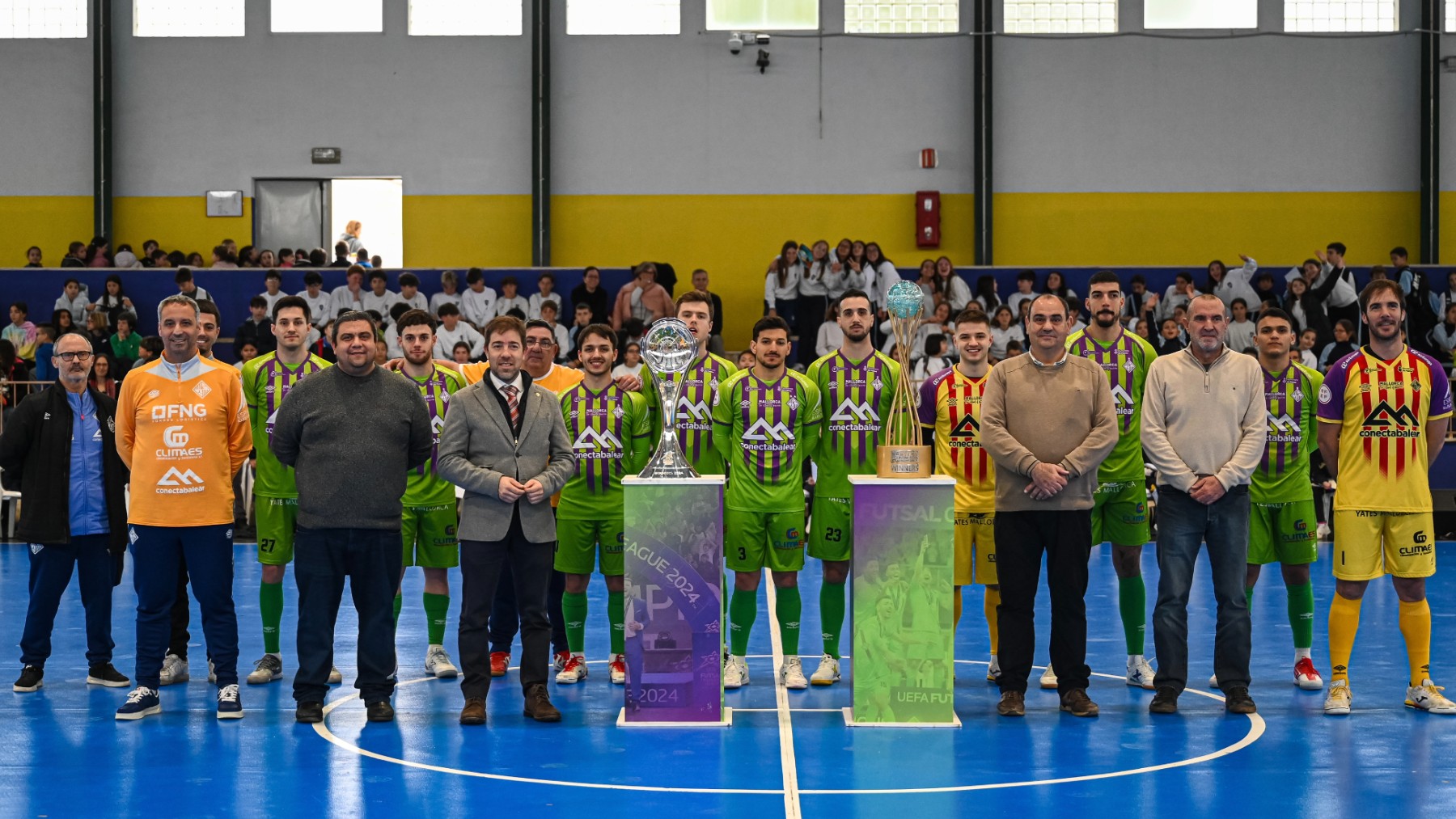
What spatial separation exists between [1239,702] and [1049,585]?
113 centimetres

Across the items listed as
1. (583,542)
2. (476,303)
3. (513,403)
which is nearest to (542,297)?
(476,303)

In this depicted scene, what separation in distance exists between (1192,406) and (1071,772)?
209cm

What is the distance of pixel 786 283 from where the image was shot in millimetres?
20750

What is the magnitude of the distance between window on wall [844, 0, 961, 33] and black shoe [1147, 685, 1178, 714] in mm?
16852

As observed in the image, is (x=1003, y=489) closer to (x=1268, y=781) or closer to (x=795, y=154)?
(x=1268, y=781)

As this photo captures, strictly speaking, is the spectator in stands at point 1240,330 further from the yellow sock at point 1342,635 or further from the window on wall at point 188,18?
the window on wall at point 188,18

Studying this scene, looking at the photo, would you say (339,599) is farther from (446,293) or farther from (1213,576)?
(446,293)

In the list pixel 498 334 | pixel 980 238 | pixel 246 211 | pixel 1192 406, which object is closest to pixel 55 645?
pixel 498 334

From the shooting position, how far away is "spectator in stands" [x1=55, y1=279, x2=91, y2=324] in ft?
66.2

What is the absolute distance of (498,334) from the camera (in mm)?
7453

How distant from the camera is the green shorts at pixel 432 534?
842 centimetres

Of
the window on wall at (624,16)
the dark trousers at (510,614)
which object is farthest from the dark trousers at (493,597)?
the window on wall at (624,16)

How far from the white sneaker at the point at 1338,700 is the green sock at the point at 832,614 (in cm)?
258

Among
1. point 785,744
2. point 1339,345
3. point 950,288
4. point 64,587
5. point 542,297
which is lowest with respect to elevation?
point 785,744
